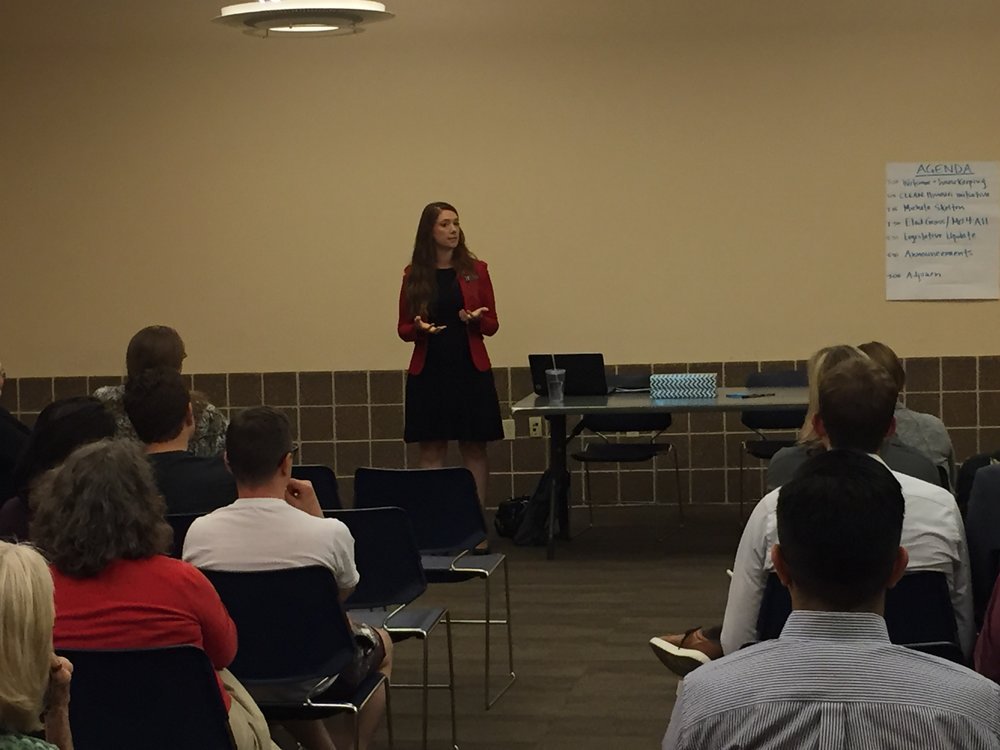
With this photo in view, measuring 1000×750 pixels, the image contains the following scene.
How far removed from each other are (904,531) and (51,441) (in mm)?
2196

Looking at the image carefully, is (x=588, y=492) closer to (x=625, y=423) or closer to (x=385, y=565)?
(x=625, y=423)

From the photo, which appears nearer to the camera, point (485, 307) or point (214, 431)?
point (214, 431)

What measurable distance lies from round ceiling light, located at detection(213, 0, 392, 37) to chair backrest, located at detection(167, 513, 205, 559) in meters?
3.31

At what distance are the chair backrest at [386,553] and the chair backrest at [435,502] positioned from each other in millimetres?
802

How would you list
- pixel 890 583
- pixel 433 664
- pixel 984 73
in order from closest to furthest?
pixel 890 583, pixel 433 664, pixel 984 73

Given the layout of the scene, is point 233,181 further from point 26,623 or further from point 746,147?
point 26,623

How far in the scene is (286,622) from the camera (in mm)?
3381

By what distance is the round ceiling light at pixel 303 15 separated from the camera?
6641 mm

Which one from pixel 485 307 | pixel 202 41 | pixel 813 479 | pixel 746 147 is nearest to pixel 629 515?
pixel 485 307

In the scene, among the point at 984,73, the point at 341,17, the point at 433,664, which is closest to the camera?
the point at 433,664

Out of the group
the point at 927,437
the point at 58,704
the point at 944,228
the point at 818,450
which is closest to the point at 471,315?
the point at 944,228

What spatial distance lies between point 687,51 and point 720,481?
8.17 ft

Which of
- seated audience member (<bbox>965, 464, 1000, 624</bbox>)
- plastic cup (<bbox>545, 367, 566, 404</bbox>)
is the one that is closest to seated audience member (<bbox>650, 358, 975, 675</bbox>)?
seated audience member (<bbox>965, 464, 1000, 624</bbox>)

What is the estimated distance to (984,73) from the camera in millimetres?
8367
